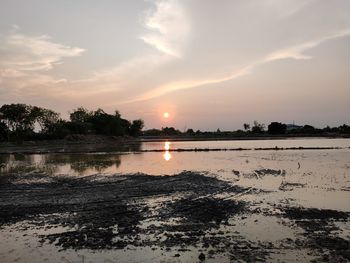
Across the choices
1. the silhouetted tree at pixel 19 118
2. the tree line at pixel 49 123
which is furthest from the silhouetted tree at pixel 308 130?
the silhouetted tree at pixel 19 118

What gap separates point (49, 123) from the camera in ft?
372

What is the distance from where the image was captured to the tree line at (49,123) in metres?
97.8

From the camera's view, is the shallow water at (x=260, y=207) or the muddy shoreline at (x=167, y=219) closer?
the shallow water at (x=260, y=207)

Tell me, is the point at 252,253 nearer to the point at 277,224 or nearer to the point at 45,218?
the point at 277,224

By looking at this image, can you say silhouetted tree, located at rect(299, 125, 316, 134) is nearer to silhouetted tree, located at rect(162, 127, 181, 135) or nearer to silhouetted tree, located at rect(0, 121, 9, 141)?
silhouetted tree, located at rect(162, 127, 181, 135)

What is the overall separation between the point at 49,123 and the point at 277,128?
251ft

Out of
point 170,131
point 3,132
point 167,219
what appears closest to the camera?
point 167,219

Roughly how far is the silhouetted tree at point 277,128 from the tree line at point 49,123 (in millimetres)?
52386

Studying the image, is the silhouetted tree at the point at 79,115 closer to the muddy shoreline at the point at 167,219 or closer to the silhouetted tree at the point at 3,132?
the silhouetted tree at the point at 3,132

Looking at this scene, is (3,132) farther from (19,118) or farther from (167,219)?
(167,219)

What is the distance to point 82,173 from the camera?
29641mm

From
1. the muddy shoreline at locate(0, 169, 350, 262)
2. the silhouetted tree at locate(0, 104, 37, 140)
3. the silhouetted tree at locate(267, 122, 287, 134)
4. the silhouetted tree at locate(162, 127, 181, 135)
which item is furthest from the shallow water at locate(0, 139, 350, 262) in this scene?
the silhouetted tree at locate(162, 127, 181, 135)

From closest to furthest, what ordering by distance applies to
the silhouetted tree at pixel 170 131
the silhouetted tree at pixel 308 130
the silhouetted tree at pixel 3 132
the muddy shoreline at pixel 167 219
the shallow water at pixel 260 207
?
the shallow water at pixel 260 207 → the muddy shoreline at pixel 167 219 → the silhouetted tree at pixel 3 132 → the silhouetted tree at pixel 308 130 → the silhouetted tree at pixel 170 131

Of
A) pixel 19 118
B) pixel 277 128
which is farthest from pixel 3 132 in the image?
pixel 277 128
